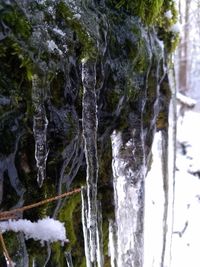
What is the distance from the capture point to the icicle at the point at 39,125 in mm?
1549

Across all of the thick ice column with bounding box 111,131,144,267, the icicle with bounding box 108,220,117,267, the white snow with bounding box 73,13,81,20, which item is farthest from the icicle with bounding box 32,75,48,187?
the icicle with bounding box 108,220,117,267

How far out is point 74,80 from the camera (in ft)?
5.83

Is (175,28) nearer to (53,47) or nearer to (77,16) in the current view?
(77,16)

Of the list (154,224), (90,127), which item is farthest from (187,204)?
(90,127)

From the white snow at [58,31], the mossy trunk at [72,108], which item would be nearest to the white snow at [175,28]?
the mossy trunk at [72,108]

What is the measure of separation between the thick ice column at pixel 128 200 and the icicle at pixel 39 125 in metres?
0.72

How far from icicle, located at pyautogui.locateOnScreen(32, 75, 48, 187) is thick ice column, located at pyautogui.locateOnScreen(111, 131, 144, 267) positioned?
72 cm

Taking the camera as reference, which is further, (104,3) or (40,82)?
(104,3)

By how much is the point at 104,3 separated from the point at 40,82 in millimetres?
767

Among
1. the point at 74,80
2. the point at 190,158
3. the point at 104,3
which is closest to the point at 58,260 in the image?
the point at 74,80

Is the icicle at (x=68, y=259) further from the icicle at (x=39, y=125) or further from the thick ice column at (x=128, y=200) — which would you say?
A: the icicle at (x=39, y=125)

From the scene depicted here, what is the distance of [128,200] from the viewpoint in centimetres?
235

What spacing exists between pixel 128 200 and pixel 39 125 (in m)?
0.98

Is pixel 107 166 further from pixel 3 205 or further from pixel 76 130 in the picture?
pixel 3 205
